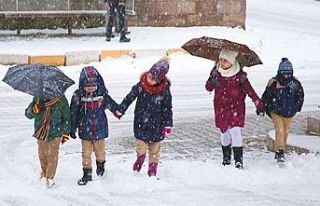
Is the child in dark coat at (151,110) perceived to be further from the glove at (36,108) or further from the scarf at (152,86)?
the glove at (36,108)

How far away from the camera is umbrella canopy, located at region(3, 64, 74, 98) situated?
7.18 m

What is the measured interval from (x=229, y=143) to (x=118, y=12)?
8845mm

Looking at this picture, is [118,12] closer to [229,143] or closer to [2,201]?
[229,143]

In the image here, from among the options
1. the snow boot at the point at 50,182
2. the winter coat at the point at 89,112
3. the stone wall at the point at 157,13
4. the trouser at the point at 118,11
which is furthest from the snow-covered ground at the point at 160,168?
the stone wall at the point at 157,13

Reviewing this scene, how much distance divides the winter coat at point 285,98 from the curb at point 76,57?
285 inches

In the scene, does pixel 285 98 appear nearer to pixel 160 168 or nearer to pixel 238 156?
pixel 238 156

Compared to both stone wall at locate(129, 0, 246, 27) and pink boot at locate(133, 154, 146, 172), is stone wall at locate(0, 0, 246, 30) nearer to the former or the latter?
stone wall at locate(129, 0, 246, 27)

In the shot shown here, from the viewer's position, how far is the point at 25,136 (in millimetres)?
10148

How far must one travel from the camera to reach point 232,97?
831 centimetres

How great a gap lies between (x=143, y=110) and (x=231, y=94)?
1.13 m

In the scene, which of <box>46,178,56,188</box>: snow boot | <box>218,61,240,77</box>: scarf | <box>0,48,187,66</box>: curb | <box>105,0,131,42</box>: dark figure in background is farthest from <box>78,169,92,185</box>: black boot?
<box>105,0,131,42</box>: dark figure in background

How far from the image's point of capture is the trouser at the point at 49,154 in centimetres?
756

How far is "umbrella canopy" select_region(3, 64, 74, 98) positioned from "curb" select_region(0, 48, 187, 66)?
7467mm

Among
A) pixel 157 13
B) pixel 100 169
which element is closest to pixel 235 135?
pixel 100 169
